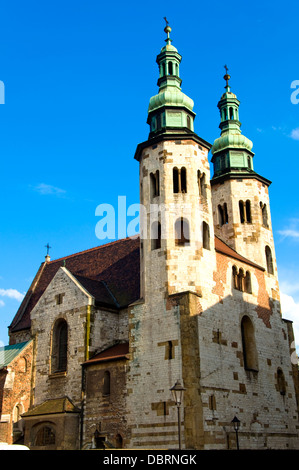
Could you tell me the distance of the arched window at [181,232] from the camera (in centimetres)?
2888

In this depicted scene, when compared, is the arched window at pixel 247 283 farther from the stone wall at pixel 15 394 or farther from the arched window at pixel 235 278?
the stone wall at pixel 15 394

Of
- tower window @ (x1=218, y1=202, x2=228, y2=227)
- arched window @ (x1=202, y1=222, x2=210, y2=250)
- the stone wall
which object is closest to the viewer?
arched window @ (x1=202, y1=222, x2=210, y2=250)

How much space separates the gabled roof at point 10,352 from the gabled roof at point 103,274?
206 centimetres

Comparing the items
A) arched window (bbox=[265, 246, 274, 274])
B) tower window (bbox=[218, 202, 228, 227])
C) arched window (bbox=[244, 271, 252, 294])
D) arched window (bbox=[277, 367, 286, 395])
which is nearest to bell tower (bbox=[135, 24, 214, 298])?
arched window (bbox=[244, 271, 252, 294])

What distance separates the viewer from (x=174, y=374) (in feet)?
82.6

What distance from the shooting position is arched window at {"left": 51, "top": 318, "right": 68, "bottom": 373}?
31.4 metres

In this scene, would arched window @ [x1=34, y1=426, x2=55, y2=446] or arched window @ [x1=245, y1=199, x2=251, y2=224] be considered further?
arched window @ [x1=245, y1=199, x2=251, y2=224]

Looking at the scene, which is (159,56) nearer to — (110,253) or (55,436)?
(110,253)

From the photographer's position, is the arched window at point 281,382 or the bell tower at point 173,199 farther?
the arched window at point 281,382

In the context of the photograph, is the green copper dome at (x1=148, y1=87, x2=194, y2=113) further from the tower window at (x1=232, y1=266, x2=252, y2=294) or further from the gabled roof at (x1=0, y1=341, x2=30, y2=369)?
→ the gabled roof at (x1=0, y1=341, x2=30, y2=369)

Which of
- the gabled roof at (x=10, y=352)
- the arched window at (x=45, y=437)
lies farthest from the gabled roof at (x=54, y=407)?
the gabled roof at (x=10, y=352)

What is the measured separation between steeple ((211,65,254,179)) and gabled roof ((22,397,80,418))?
19.6 meters

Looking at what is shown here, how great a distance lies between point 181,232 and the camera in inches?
1152

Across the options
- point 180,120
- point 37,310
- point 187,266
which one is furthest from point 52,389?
point 180,120
